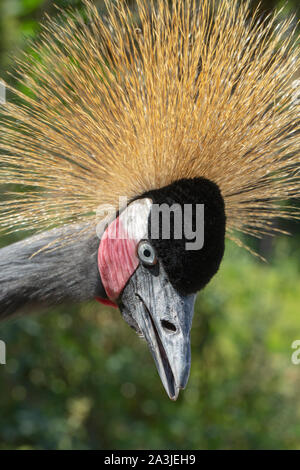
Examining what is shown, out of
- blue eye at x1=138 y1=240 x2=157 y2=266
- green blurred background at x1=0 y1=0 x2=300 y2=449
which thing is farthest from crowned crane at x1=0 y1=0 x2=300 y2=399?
green blurred background at x1=0 y1=0 x2=300 y2=449

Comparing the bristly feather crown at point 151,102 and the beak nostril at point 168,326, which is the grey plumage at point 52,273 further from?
the beak nostril at point 168,326

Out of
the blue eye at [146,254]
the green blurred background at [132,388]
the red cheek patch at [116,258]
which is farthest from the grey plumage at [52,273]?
the green blurred background at [132,388]

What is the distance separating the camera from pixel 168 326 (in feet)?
3.40

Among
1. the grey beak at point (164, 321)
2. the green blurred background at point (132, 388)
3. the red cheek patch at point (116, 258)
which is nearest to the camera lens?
the grey beak at point (164, 321)

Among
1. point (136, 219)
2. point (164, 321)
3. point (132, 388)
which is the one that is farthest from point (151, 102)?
point (132, 388)

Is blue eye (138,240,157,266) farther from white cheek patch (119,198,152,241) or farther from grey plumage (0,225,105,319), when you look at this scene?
grey plumage (0,225,105,319)

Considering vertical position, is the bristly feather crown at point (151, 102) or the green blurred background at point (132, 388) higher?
the bristly feather crown at point (151, 102)

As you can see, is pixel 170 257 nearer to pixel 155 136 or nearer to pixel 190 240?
pixel 190 240

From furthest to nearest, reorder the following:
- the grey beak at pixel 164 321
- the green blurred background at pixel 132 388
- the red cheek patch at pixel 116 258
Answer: the green blurred background at pixel 132 388 < the red cheek patch at pixel 116 258 < the grey beak at pixel 164 321

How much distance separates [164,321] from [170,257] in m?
0.13

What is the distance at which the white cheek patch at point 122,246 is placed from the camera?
1070 mm

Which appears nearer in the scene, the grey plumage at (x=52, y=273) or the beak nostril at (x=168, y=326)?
the beak nostril at (x=168, y=326)

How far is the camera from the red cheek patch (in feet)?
3.60
